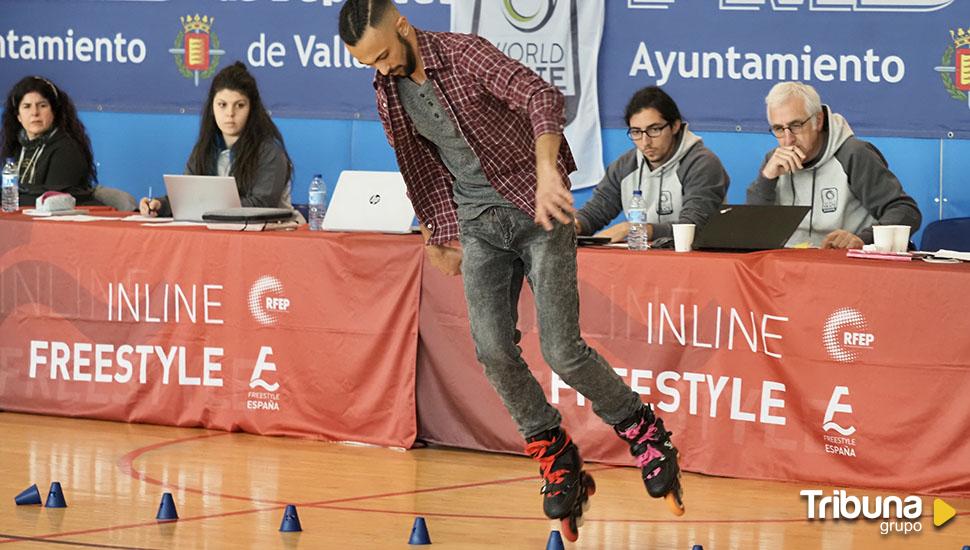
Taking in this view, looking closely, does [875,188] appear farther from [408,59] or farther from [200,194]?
[200,194]

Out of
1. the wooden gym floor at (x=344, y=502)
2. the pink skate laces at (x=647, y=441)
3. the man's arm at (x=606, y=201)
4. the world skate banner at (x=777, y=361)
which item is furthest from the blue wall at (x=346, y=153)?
the pink skate laces at (x=647, y=441)

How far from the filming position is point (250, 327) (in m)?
5.47

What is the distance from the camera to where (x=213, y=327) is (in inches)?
218

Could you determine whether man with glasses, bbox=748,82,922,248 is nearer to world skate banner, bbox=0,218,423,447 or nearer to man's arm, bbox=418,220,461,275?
world skate banner, bbox=0,218,423,447

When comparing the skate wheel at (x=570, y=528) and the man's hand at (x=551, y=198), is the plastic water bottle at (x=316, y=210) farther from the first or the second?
the man's hand at (x=551, y=198)

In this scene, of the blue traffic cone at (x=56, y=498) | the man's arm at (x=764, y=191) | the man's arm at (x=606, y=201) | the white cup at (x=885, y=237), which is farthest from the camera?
the man's arm at (x=606, y=201)

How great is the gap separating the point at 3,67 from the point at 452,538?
5.46m

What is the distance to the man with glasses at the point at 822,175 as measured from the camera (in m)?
5.36

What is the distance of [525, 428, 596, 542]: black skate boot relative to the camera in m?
3.84

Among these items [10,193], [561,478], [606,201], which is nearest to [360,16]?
[561,478]

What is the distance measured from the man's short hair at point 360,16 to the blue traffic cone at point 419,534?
1305mm

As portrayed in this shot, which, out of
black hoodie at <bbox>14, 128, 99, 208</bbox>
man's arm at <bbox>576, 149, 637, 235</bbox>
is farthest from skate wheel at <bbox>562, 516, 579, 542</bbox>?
black hoodie at <bbox>14, 128, 99, 208</bbox>

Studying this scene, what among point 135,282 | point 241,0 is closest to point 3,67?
point 241,0

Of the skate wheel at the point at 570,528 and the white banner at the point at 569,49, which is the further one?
the white banner at the point at 569,49
